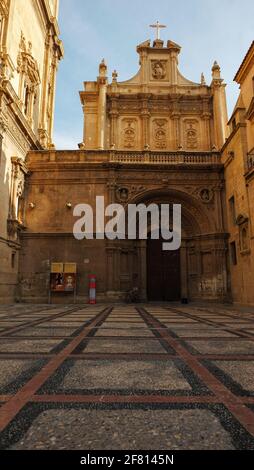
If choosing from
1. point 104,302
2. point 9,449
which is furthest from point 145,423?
point 104,302

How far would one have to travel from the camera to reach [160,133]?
2327cm

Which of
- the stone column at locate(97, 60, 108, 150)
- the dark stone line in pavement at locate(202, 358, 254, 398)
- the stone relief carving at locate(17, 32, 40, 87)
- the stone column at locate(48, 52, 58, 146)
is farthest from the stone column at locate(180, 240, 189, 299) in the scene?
the stone column at locate(48, 52, 58, 146)

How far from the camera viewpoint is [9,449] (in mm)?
1445

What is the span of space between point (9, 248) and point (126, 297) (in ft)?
23.1

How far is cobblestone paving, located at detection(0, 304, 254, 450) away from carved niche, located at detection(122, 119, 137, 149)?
20.8 meters

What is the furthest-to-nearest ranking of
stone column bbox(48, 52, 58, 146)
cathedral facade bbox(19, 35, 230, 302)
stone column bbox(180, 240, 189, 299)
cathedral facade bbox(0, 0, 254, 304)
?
stone column bbox(48, 52, 58, 146), stone column bbox(180, 240, 189, 299), cathedral facade bbox(19, 35, 230, 302), cathedral facade bbox(0, 0, 254, 304)

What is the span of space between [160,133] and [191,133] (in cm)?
259

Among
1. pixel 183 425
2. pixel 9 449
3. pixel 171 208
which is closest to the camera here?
pixel 9 449

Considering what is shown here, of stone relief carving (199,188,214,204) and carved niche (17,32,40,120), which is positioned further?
stone relief carving (199,188,214,204)

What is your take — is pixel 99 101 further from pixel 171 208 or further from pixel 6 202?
pixel 6 202

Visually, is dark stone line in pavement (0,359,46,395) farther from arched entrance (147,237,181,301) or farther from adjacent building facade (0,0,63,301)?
arched entrance (147,237,181,301)

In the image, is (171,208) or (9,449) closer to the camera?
(9,449)

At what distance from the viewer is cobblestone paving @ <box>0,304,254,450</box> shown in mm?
1579

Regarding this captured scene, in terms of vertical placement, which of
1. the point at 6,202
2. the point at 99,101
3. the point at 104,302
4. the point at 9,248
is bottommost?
the point at 104,302
